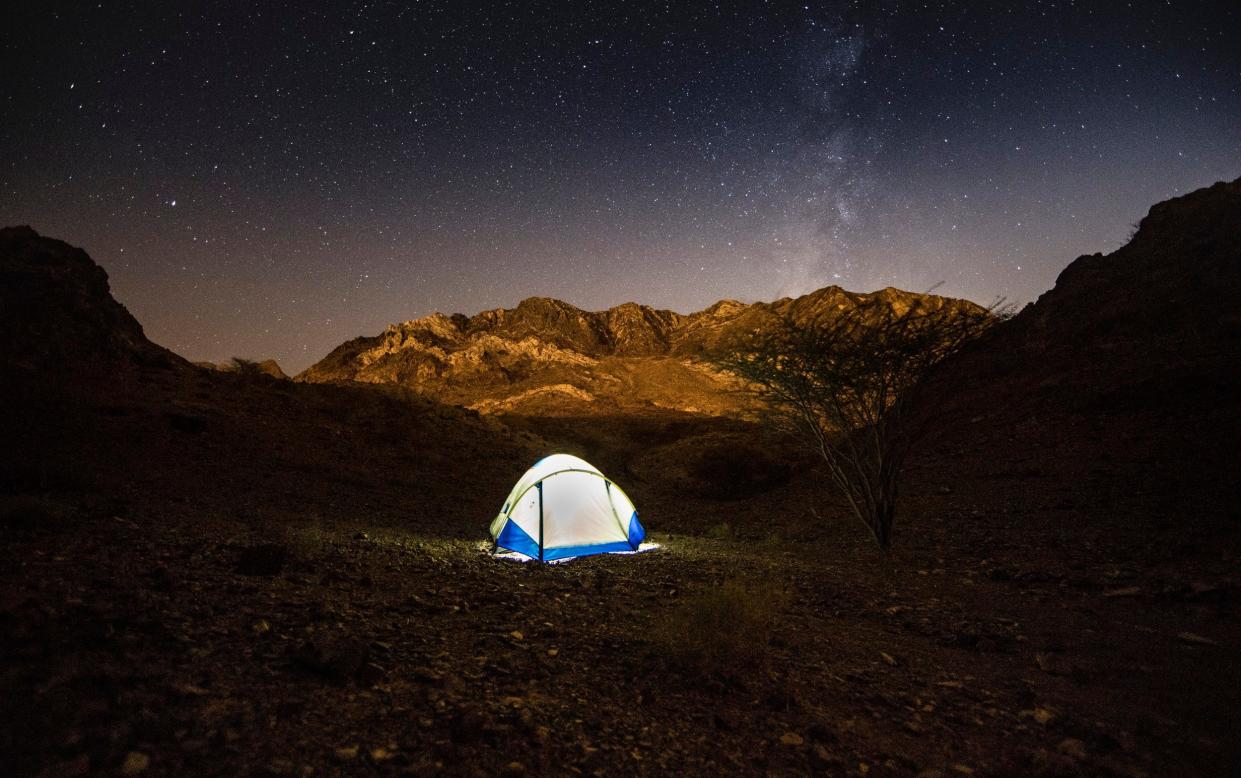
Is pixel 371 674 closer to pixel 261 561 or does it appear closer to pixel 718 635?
pixel 718 635

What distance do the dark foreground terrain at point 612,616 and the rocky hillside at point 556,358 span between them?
21475mm

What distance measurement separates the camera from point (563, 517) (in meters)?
10.5

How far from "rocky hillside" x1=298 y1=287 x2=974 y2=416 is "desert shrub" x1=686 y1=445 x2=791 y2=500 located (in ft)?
29.8

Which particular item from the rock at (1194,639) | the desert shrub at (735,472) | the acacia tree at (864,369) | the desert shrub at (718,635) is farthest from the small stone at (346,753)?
the desert shrub at (735,472)

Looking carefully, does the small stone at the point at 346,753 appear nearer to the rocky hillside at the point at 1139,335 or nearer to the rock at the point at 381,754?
the rock at the point at 381,754

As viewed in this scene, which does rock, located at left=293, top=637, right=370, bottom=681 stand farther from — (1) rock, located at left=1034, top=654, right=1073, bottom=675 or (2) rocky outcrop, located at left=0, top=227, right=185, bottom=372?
(2) rocky outcrop, located at left=0, top=227, right=185, bottom=372

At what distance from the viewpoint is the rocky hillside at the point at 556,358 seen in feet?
164

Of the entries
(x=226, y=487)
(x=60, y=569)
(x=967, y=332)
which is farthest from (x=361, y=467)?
(x=967, y=332)

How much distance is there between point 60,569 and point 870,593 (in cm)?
909

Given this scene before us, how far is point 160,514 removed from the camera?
841 centimetres

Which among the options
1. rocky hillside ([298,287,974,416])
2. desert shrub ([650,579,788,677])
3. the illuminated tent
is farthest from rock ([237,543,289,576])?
rocky hillside ([298,287,974,416])

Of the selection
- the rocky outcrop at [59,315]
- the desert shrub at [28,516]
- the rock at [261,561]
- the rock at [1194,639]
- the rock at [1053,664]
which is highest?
the rocky outcrop at [59,315]

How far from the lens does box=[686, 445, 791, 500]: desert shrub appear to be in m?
21.2

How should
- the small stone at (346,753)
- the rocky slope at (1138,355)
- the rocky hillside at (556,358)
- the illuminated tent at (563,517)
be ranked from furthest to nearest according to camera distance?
the rocky hillside at (556,358) < the rocky slope at (1138,355) < the illuminated tent at (563,517) < the small stone at (346,753)
